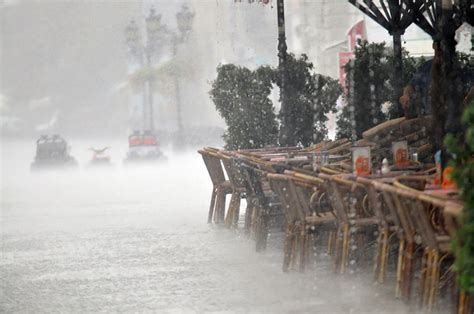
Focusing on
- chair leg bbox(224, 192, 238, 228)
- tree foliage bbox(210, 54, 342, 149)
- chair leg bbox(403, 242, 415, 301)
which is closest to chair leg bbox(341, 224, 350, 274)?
chair leg bbox(403, 242, 415, 301)

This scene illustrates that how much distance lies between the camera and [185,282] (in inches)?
452

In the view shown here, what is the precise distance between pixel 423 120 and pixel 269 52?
5086 cm

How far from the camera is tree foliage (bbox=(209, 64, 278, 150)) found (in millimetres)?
20891

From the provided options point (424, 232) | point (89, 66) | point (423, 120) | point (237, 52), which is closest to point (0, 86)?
point (89, 66)

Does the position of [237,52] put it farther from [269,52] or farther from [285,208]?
[285,208]

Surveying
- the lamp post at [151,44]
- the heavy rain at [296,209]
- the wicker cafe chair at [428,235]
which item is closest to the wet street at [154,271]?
the heavy rain at [296,209]

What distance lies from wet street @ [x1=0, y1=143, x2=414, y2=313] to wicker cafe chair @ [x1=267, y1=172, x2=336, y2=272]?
218mm

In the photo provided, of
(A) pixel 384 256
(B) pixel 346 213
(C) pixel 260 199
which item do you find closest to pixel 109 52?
(C) pixel 260 199

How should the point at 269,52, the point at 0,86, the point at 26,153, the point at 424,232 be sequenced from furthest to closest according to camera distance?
1. the point at 0,86
2. the point at 26,153
3. the point at 269,52
4. the point at 424,232

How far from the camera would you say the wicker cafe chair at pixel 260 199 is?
12969mm

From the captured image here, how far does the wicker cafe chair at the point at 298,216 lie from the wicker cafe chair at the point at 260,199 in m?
1.34

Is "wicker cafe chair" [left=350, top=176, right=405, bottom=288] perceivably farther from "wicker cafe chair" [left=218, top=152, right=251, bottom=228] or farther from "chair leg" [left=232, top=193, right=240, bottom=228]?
"chair leg" [left=232, top=193, right=240, bottom=228]

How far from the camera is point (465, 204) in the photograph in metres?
6.93

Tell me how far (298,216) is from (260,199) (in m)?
1.92
